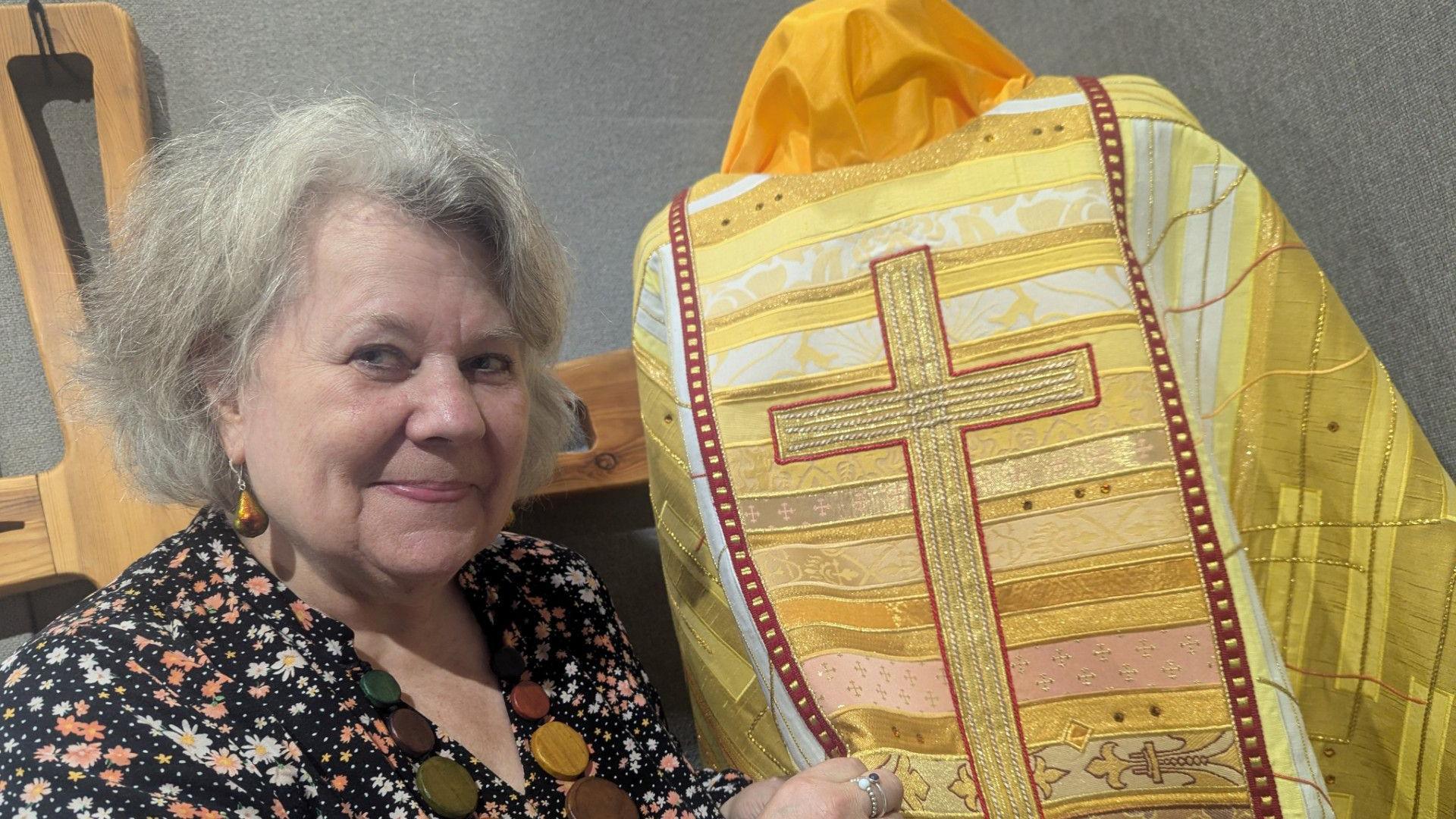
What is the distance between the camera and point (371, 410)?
91 cm

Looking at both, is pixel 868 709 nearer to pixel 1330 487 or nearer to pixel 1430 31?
pixel 1330 487

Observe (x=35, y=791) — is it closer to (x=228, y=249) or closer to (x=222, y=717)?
(x=222, y=717)

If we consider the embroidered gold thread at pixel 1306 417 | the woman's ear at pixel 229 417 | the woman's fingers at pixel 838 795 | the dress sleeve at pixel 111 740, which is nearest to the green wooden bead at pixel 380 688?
the dress sleeve at pixel 111 740

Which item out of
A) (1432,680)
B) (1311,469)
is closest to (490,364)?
(1311,469)

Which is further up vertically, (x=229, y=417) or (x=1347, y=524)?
(x=229, y=417)

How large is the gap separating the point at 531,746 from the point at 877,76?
765mm

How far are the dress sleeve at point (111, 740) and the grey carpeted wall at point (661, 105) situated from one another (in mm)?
617

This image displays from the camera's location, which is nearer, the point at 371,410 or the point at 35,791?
the point at 35,791

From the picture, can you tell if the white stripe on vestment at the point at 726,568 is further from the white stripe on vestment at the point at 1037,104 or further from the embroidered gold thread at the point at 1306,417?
the embroidered gold thread at the point at 1306,417

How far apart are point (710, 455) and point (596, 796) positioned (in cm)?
36

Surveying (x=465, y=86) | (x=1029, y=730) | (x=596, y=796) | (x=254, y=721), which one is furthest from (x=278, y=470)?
(x=465, y=86)

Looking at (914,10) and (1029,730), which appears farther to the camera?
(914,10)

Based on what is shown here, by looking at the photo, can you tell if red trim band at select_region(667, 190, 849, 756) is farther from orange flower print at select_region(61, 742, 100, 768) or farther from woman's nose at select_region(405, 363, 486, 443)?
orange flower print at select_region(61, 742, 100, 768)

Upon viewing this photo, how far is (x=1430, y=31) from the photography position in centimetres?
118
